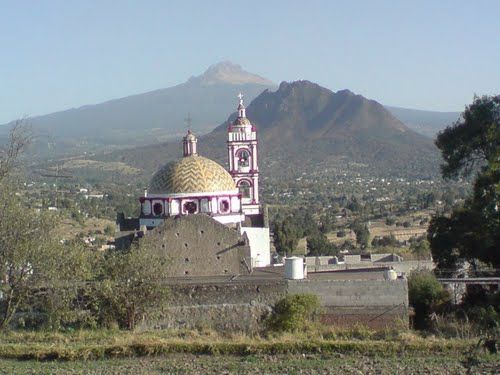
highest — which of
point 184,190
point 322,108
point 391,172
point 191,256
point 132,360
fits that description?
point 322,108

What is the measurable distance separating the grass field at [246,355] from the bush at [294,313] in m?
1.11

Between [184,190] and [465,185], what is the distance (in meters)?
81.6

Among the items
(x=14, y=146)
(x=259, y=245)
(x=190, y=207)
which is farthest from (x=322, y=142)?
(x=14, y=146)

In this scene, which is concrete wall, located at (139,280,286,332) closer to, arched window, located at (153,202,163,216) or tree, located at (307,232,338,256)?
arched window, located at (153,202,163,216)

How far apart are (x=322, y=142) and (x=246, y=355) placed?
15602 cm

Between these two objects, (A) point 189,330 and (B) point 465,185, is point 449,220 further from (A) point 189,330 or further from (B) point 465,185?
(B) point 465,185

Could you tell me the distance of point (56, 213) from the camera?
21625 mm

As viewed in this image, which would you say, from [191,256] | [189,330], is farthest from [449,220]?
[189,330]

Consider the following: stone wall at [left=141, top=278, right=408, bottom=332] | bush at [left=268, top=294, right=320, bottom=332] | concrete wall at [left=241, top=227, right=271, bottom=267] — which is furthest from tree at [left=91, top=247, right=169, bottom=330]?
concrete wall at [left=241, top=227, right=271, bottom=267]

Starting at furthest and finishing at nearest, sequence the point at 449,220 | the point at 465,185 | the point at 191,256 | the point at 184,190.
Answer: the point at 465,185, the point at 184,190, the point at 191,256, the point at 449,220

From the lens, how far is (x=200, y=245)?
28766mm

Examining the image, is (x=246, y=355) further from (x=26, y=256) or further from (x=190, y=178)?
(x=190, y=178)

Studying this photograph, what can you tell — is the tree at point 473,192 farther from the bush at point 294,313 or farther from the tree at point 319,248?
the tree at point 319,248

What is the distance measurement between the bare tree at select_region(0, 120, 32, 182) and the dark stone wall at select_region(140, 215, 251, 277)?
884 cm
